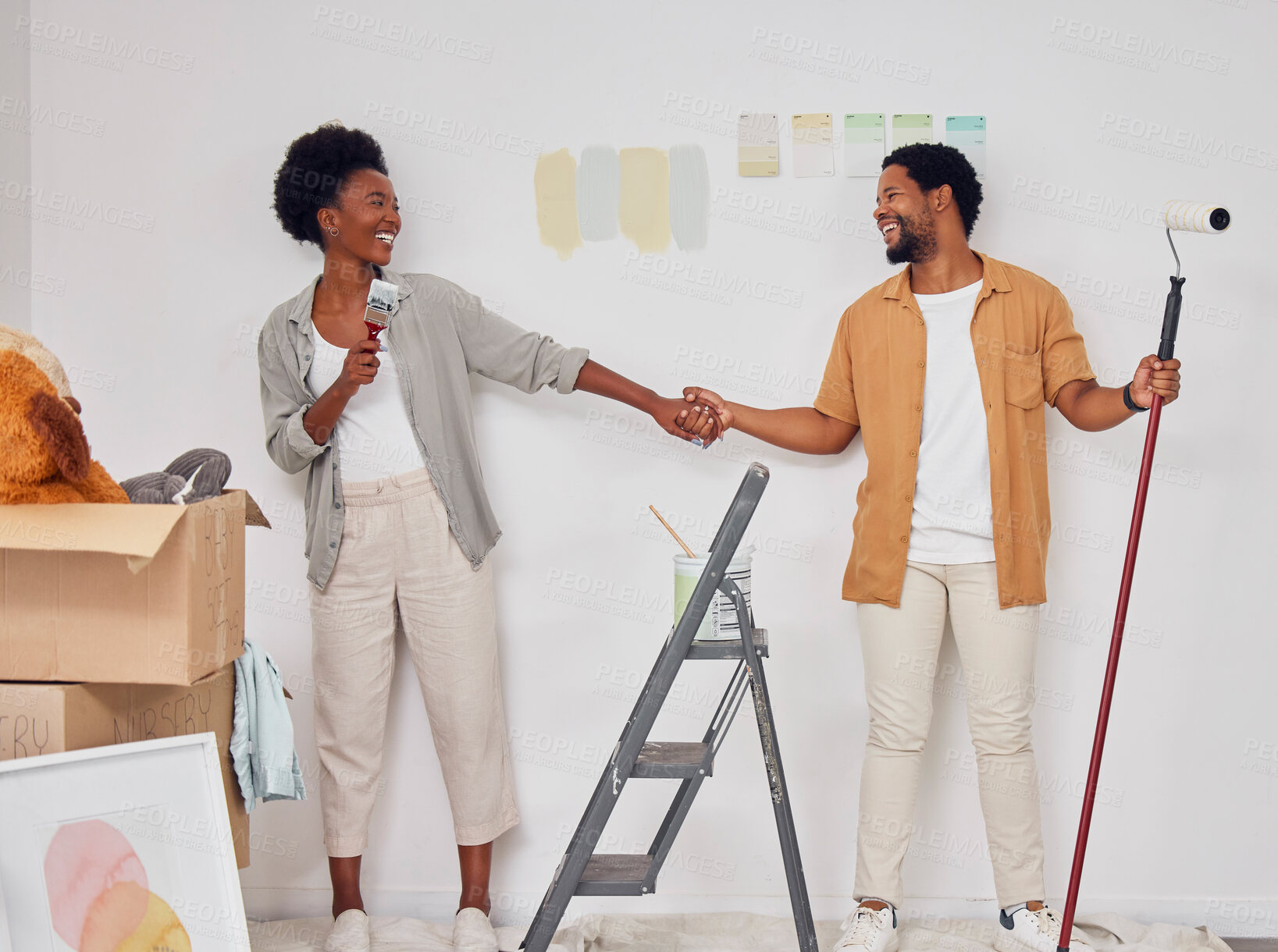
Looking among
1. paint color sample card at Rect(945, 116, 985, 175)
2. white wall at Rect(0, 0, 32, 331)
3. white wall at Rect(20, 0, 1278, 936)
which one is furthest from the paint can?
white wall at Rect(0, 0, 32, 331)

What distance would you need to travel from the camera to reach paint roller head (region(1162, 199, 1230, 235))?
185 cm

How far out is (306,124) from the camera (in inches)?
92.4

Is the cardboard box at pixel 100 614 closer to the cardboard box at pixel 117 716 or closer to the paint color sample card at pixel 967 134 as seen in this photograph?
the cardboard box at pixel 117 716

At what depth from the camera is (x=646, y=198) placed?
2.34 meters

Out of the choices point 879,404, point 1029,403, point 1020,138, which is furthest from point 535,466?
point 1020,138

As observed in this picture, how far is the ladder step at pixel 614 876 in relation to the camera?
1.83 meters

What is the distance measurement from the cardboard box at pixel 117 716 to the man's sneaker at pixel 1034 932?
1.58 metres

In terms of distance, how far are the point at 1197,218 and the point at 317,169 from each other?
1.79 meters

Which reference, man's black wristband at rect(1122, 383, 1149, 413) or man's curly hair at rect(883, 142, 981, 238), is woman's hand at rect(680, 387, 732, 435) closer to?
man's curly hair at rect(883, 142, 981, 238)

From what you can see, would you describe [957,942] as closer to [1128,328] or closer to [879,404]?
[879,404]

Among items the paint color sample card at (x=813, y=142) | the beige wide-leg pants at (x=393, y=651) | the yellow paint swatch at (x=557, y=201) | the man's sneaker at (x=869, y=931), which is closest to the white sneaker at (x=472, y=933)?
the beige wide-leg pants at (x=393, y=651)

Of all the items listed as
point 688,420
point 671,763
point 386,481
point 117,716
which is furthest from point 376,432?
point 671,763

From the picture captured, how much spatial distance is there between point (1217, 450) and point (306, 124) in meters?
2.29

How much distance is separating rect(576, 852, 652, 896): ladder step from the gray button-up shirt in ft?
2.27
